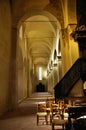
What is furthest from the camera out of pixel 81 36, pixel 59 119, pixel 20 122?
pixel 81 36

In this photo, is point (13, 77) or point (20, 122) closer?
point (20, 122)

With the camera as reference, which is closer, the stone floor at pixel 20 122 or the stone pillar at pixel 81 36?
the stone floor at pixel 20 122

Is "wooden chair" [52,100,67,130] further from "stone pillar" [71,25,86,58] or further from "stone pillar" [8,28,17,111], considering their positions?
"stone pillar" [8,28,17,111]

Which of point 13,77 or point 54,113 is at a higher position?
point 13,77

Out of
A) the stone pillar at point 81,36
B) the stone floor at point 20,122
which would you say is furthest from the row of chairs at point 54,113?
the stone pillar at point 81,36

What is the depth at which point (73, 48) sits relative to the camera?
14383mm

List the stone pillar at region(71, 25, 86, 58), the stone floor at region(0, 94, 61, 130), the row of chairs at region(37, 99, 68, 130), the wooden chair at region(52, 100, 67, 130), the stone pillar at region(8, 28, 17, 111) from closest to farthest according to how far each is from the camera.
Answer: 1. the wooden chair at region(52, 100, 67, 130)
2. the row of chairs at region(37, 99, 68, 130)
3. the stone floor at region(0, 94, 61, 130)
4. the stone pillar at region(71, 25, 86, 58)
5. the stone pillar at region(8, 28, 17, 111)

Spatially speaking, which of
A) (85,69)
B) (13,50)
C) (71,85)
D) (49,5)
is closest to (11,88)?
(13,50)

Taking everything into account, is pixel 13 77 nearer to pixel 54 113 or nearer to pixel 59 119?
pixel 54 113

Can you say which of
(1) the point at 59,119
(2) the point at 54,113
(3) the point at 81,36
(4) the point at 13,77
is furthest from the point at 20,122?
(3) the point at 81,36

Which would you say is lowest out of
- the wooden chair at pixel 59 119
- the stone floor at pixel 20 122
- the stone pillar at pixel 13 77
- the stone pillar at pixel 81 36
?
the stone floor at pixel 20 122

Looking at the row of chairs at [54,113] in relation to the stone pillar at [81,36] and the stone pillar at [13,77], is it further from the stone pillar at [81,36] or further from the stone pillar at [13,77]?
the stone pillar at [81,36]

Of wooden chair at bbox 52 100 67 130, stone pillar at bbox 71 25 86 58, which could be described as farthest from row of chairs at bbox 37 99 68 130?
stone pillar at bbox 71 25 86 58

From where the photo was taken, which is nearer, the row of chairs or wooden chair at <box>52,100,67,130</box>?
wooden chair at <box>52,100,67,130</box>
